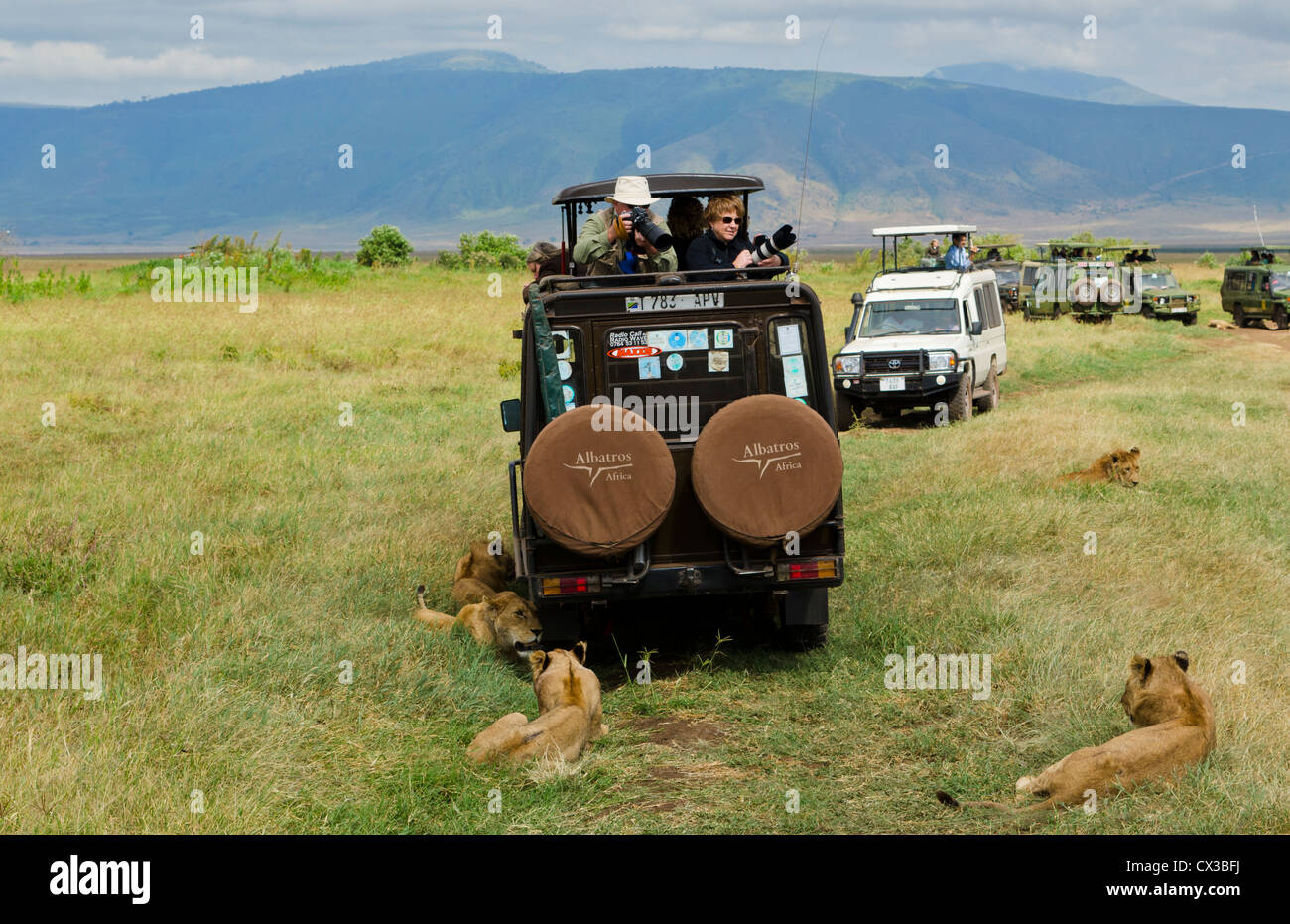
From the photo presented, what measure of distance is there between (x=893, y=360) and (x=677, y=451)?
10.6 metres

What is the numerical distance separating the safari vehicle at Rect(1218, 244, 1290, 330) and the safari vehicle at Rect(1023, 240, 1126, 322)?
405cm

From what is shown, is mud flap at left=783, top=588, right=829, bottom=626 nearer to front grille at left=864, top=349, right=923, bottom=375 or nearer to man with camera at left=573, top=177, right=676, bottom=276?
man with camera at left=573, top=177, right=676, bottom=276

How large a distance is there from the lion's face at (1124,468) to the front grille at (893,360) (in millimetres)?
5718

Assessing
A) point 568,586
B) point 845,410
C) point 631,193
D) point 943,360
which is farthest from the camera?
point 845,410

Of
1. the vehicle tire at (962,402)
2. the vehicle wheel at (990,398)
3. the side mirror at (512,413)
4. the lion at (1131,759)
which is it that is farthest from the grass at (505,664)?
the vehicle wheel at (990,398)

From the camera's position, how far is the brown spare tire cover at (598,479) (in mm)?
6328

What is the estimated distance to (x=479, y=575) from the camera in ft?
27.7

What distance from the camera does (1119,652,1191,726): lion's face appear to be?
523 centimetres

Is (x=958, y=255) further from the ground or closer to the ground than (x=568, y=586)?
further from the ground

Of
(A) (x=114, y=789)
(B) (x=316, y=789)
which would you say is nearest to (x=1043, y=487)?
(B) (x=316, y=789)

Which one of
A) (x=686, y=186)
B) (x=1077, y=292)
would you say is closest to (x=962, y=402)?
(x=686, y=186)

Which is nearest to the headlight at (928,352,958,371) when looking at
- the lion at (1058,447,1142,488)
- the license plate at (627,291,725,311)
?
the lion at (1058,447,1142,488)

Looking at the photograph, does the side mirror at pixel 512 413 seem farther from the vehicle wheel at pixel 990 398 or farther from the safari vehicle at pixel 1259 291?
the safari vehicle at pixel 1259 291

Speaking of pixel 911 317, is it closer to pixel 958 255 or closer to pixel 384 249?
pixel 958 255
